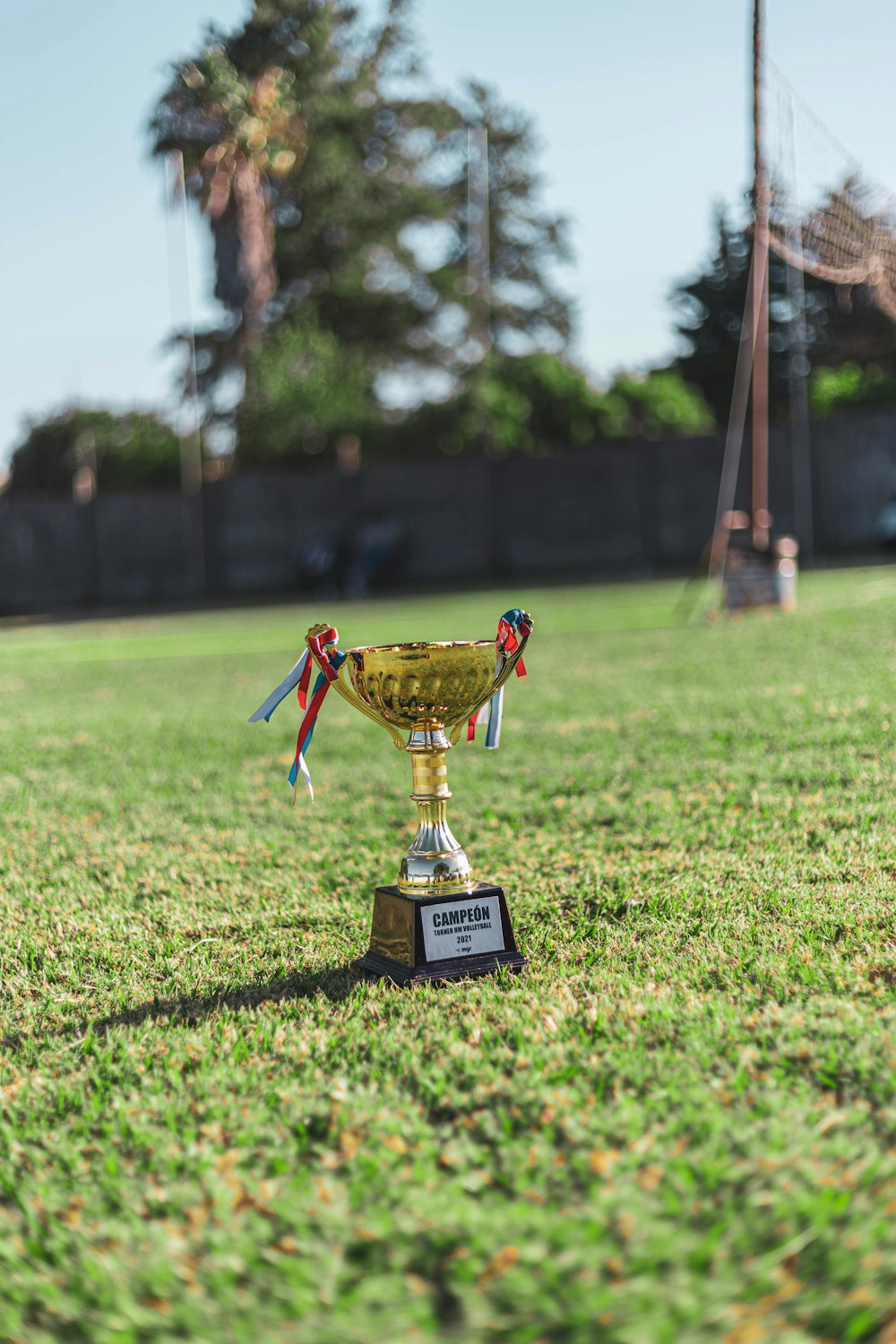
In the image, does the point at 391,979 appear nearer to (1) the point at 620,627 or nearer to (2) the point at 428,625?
(1) the point at 620,627

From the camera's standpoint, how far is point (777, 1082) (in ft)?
7.05

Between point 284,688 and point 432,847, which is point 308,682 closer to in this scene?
point 284,688

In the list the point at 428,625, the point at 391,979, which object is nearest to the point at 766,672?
the point at 391,979

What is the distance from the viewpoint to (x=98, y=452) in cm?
4244

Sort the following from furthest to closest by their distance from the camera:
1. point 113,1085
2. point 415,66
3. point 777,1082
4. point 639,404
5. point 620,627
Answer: point 415,66 < point 639,404 < point 620,627 < point 113,1085 < point 777,1082

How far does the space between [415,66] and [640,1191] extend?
4316 centimetres

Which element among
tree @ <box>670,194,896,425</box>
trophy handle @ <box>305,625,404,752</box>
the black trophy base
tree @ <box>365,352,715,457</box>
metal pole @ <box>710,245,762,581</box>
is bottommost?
the black trophy base

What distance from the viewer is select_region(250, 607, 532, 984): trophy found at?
275cm

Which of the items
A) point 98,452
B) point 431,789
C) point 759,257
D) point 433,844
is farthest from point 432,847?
point 98,452

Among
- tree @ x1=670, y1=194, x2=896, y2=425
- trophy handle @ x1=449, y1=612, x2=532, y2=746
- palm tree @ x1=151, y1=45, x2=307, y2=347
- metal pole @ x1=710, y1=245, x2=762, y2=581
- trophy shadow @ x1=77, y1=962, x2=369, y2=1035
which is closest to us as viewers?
trophy shadow @ x1=77, y1=962, x2=369, y2=1035

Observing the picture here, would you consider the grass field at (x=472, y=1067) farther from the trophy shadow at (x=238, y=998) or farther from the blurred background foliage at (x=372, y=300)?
the blurred background foliage at (x=372, y=300)

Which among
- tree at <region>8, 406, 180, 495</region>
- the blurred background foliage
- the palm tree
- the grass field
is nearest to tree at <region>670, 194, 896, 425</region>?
the blurred background foliage

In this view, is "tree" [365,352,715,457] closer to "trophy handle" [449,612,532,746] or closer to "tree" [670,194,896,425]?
"tree" [670,194,896,425]

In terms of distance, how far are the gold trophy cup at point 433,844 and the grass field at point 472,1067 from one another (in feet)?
0.29
